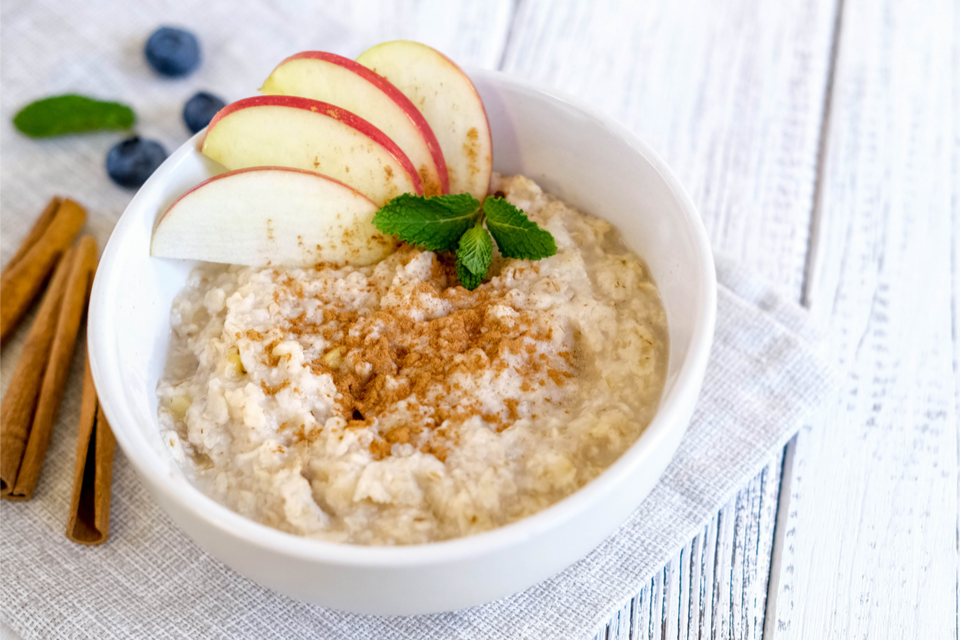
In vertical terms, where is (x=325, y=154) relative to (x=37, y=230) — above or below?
above

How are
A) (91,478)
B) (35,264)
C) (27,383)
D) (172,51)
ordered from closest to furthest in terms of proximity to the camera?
1. (91,478)
2. (27,383)
3. (35,264)
4. (172,51)

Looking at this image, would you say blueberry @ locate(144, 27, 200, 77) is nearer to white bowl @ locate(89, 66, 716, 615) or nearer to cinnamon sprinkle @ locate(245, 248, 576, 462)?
white bowl @ locate(89, 66, 716, 615)

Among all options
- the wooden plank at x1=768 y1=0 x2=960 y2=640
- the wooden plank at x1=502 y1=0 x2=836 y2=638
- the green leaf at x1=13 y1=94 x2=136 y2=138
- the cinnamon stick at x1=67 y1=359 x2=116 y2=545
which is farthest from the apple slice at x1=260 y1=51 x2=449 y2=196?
the wooden plank at x1=768 y1=0 x2=960 y2=640

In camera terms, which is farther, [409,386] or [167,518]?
[167,518]

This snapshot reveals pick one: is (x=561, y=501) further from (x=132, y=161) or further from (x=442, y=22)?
(x=442, y=22)

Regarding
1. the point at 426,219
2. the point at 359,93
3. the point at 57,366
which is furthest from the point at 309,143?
the point at 57,366

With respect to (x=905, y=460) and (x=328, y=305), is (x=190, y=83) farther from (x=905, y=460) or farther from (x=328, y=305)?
(x=905, y=460)
